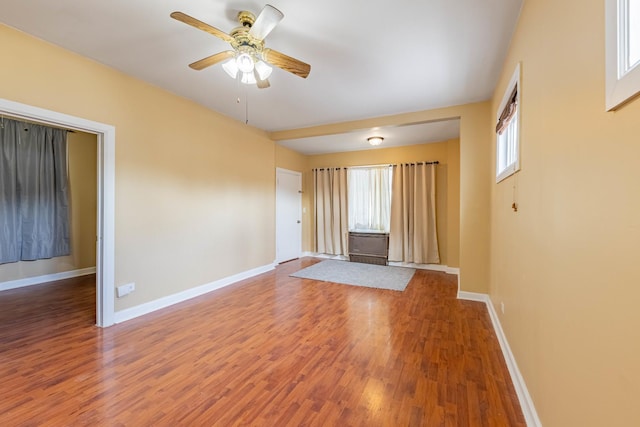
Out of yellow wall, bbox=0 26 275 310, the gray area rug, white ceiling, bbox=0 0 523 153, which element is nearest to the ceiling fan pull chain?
white ceiling, bbox=0 0 523 153

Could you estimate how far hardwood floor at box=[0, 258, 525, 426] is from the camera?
5.06 feet

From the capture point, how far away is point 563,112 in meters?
1.17

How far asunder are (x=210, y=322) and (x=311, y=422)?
67.1 inches

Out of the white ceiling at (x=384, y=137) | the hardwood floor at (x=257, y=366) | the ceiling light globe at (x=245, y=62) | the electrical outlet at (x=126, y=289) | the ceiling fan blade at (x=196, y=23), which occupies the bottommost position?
the hardwood floor at (x=257, y=366)

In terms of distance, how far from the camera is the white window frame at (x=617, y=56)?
72 cm

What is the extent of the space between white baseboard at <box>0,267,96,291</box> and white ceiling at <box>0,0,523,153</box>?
370 cm

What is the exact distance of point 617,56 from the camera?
0.76 metres

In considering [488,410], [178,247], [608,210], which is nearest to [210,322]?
[178,247]

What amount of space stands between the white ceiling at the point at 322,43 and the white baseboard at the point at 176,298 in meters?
2.50

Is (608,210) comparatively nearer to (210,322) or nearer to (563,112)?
(563,112)

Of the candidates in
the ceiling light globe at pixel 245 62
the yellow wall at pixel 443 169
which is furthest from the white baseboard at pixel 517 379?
the ceiling light globe at pixel 245 62

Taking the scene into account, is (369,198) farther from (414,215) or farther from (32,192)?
(32,192)

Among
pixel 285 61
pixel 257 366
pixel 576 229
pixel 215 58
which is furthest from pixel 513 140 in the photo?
pixel 257 366

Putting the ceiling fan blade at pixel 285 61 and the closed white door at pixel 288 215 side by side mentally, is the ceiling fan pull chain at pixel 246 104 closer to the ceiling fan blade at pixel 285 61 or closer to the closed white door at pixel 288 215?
the ceiling fan blade at pixel 285 61
